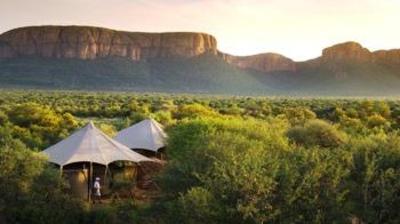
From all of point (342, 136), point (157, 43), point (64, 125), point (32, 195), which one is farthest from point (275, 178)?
point (157, 43)

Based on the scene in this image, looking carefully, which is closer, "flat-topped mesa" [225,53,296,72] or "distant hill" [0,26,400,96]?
"distant hill" [0,26,400,96]

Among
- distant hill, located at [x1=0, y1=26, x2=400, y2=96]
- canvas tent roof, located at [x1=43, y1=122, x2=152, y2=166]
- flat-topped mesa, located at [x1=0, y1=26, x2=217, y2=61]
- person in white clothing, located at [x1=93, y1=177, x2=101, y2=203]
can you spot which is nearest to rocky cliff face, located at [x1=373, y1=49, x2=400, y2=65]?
distant hill, located at [x1=0, y1=26, x2=400, y2=96]

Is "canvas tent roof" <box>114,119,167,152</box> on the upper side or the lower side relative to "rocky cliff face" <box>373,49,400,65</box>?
lower

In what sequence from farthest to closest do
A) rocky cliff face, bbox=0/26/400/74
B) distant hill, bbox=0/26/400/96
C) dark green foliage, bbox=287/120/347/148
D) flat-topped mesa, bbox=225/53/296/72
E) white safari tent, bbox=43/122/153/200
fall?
flat-topped mesa, bbox=225/53/296/72 < rocky cliff face, bbox=0/26/400/74 < distant hill, bbox=0/26/400/96 < dark green foliage, bbox=287/120/347/148 < white safari tent, bbox=43/122/153/200

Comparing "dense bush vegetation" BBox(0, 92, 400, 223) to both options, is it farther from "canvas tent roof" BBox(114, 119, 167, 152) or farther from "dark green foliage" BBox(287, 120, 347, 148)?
"dark green foliage" BBox(287, 120, 347, 148)

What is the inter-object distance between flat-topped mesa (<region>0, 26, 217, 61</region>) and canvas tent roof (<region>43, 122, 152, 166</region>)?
13195 cm

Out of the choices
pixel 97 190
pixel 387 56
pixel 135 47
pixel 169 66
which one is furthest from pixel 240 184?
pixel 387 56

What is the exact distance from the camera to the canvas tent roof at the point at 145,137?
30891 mm

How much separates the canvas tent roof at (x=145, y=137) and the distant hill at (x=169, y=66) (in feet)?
345

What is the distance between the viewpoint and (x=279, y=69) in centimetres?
19000

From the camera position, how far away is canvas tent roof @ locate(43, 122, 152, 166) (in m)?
25.2

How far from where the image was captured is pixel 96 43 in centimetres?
16512

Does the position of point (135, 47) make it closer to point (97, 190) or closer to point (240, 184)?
point (97, 190)

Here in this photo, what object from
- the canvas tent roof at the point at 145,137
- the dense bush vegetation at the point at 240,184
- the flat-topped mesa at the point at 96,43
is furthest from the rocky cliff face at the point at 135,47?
the dense bush vegetation at the point at 240,184
